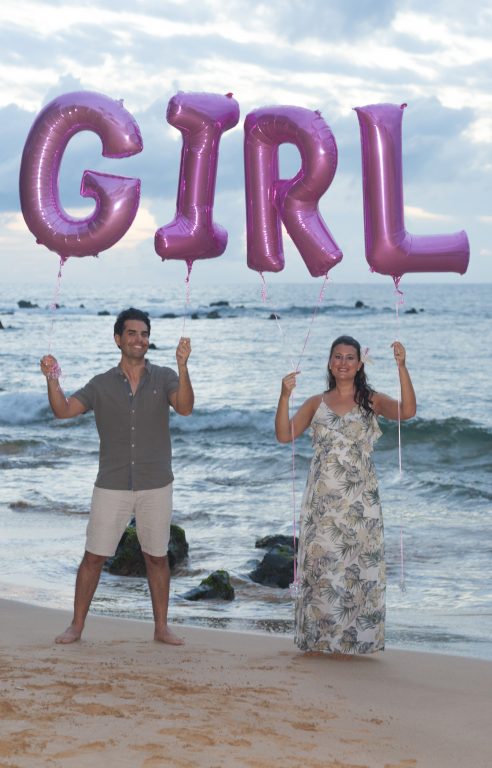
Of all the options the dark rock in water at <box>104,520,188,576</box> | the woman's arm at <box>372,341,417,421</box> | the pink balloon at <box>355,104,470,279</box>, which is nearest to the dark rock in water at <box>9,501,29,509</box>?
the dark rock in water at <box>104,520,188,576</box>

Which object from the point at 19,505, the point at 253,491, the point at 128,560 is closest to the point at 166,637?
the point at 128,560

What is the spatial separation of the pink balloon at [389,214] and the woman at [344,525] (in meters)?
0.69

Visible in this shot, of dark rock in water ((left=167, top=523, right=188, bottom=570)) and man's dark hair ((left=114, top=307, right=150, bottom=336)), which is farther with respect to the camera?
dark rock in water ((left=167, top=523, right=188, bottom=570))

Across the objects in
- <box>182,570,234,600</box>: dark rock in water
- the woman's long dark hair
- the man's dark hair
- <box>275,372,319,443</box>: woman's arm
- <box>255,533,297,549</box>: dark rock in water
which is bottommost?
<box>182,570,234,600</box>: dark rock in water

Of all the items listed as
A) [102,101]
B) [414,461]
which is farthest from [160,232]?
[414,461]

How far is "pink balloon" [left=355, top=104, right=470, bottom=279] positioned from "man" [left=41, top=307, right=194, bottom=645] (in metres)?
1.34

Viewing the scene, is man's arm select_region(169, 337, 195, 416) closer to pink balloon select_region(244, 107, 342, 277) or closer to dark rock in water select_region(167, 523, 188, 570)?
pink balloon select_region(244, 107, 342, 277)

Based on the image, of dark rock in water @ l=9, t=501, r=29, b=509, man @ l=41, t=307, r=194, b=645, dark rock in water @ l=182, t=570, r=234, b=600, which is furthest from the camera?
dark rock in water @ l=9, t=501, r=29, b=509

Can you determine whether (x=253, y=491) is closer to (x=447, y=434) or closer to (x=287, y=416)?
(x=447, y=434)

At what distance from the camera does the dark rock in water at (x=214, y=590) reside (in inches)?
305

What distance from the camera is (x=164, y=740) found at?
385 centimetres

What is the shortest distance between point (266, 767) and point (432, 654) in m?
2.52

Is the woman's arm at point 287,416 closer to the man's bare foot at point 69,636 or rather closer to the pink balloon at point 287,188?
the pink balloon at point 287,188

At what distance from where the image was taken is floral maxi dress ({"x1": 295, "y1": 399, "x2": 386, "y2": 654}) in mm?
5449
